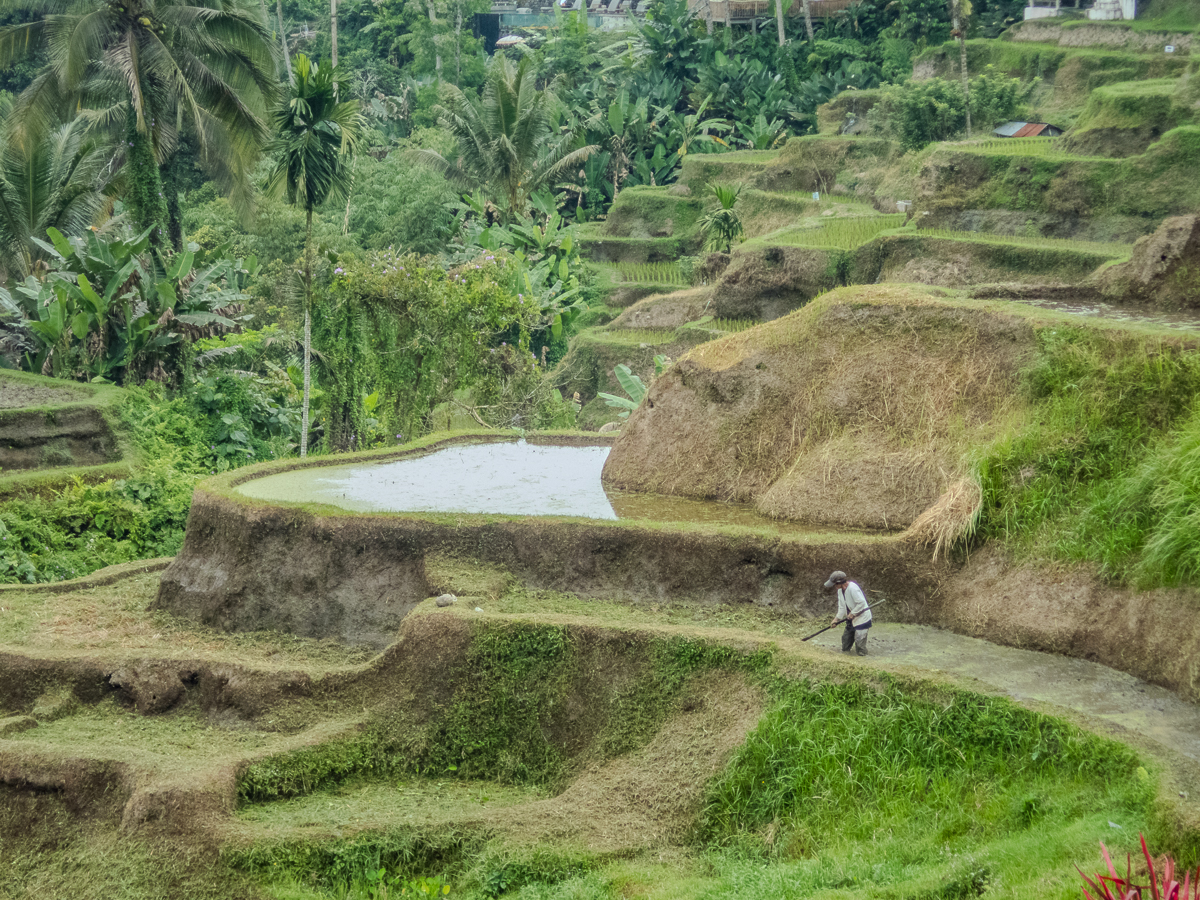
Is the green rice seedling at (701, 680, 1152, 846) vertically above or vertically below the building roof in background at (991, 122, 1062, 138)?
below

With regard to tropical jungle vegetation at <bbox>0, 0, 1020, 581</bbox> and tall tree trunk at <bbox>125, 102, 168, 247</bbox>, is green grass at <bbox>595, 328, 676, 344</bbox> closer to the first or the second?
tropical jungle vegetation at <bbox>0, 0, 1020, 581</bbox>

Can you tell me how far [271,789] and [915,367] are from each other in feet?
24.5

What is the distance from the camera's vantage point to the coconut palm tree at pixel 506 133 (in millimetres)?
38656

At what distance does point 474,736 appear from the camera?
10.8m

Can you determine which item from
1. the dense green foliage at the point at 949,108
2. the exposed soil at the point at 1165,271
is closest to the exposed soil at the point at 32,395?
the exposed soil at the point at 1165,271

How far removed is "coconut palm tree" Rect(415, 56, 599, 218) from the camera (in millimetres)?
38656

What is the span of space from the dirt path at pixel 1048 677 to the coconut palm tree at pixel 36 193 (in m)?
18.2

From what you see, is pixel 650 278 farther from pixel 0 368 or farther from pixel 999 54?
pixel 0 368

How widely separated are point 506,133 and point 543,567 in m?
28.9

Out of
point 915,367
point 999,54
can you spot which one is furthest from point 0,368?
point 999,54

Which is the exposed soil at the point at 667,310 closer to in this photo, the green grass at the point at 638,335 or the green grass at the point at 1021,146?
the green grass at the point at 638,335

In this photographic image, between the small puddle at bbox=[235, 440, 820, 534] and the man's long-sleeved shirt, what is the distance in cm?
206

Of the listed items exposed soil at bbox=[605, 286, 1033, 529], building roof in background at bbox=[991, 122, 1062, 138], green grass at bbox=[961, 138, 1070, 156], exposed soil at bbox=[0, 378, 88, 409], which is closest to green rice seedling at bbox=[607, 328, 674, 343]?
green grass at bbox=[961, 138, 1070, 156]

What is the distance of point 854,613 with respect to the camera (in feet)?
32.7
